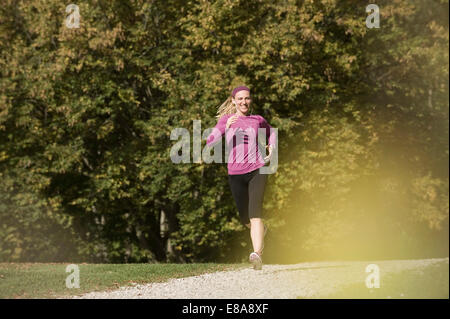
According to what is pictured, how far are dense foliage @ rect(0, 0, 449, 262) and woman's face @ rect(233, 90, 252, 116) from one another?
8.33 m

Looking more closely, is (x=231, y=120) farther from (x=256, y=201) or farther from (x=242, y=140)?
(x=256, y=201)

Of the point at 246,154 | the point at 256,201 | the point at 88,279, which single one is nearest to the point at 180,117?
the point at 88,279

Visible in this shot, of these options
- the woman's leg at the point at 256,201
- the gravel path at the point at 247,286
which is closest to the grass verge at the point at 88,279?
the gravel path at the point at 247,286

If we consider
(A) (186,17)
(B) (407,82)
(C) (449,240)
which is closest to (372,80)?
(B) (407,82)

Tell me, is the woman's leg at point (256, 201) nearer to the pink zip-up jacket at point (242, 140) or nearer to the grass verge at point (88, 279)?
the pink zip-up jacket at point (242, 140)

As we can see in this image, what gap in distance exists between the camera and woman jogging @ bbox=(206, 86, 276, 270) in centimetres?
726

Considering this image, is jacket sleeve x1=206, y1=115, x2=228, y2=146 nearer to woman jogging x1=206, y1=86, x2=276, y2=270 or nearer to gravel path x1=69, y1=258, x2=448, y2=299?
woman jogging x1=206, y1=86, x2=276, y2=270

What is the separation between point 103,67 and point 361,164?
26.3 ft

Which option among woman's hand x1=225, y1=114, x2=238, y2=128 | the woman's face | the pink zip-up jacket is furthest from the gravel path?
the woman's face

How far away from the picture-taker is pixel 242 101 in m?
7.31

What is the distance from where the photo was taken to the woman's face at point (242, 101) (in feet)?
24.0

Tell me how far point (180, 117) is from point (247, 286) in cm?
917
